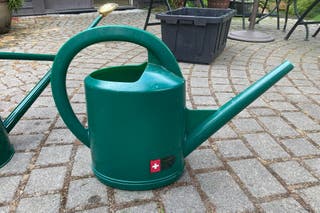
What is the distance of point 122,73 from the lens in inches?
51.8

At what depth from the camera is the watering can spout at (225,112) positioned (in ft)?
3.66

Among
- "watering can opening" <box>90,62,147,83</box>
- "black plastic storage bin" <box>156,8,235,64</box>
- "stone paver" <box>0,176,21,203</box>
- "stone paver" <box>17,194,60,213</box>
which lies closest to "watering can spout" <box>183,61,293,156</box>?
"watering can opening" <box>90,62,147,83</box>

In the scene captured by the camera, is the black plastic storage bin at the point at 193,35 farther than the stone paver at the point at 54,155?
Yes

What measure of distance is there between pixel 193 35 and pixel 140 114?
2.06m

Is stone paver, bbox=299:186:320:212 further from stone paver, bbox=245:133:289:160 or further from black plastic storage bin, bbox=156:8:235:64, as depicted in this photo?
black plastic storage bin, bbox=156:8:235:64

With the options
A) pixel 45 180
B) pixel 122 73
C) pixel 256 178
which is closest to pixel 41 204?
pixel 45 180

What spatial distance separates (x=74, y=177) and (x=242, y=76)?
1980mm

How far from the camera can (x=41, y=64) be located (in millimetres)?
3049

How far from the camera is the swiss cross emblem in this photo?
1195 mm

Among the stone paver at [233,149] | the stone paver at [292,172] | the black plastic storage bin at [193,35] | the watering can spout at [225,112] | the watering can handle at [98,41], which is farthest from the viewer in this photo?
the black plastic storage bin at [193,35]

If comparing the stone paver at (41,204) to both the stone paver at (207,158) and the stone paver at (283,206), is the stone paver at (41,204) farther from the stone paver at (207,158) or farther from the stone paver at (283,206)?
the stone paver at (283,206)

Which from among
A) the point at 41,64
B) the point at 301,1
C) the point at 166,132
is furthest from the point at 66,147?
the point at 301,1

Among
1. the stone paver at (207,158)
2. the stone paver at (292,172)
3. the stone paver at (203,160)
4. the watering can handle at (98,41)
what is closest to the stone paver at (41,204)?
the stone paver at (207,158)

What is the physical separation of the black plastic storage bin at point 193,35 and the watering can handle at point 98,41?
6.03ft
